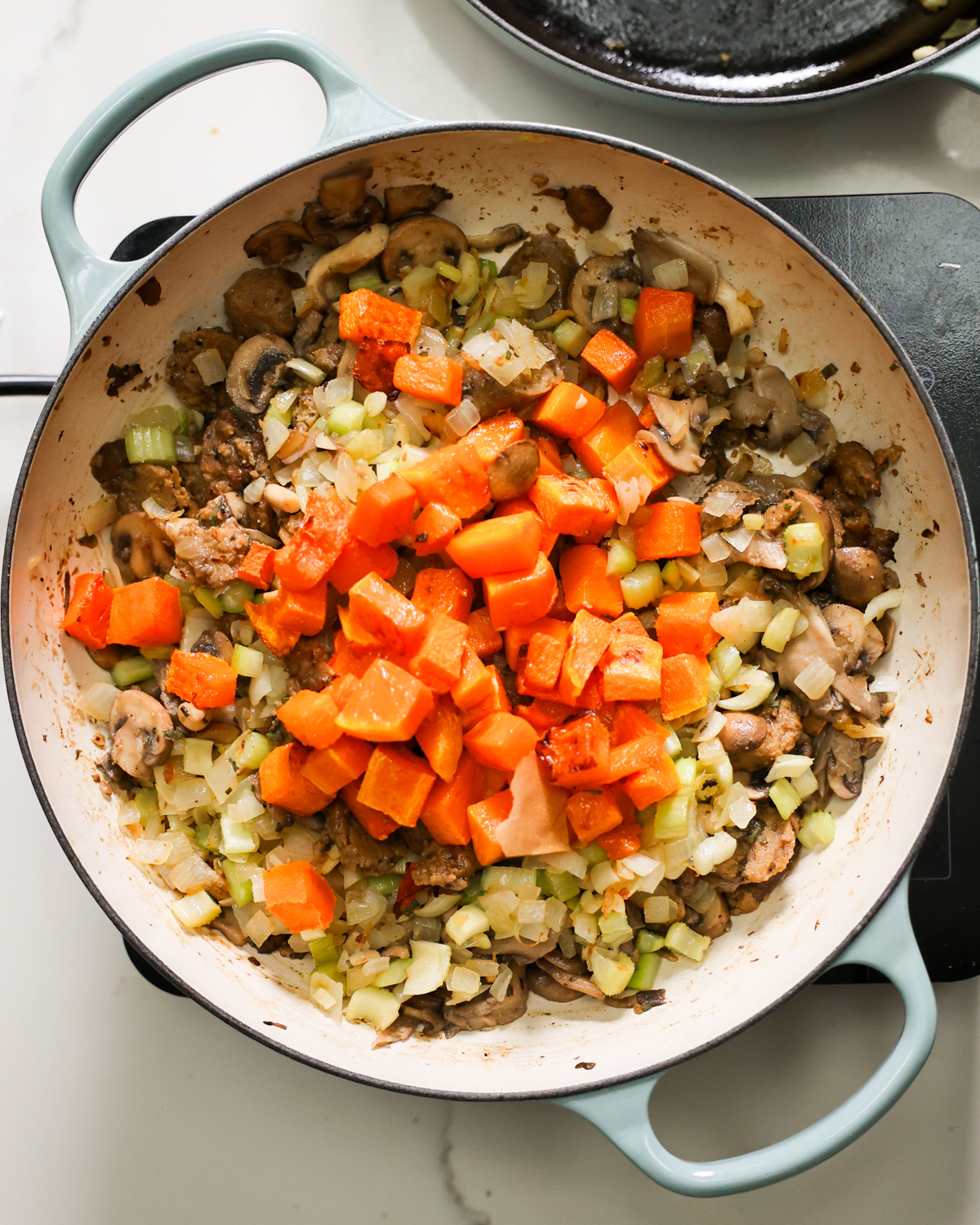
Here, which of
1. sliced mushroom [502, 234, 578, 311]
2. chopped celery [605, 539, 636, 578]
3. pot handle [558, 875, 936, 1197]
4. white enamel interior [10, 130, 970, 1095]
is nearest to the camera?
pot handle [558, 875, 936, 1197]

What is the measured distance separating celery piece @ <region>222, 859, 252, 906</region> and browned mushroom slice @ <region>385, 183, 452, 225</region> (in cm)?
144

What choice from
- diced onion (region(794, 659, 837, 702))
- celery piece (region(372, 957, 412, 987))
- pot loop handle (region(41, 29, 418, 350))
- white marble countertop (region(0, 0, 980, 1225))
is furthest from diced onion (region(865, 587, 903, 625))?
pot loop handle (region(41, 29, 418, 350))

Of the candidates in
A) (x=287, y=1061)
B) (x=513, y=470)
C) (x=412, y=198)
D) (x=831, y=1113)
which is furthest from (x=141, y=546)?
(x=831, y=1113)

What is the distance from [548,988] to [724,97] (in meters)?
2.00

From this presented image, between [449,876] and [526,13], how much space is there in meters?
1.98

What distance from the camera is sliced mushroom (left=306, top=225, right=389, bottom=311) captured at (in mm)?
1920

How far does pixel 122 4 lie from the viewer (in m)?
2.25

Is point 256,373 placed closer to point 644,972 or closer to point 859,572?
point 859,572

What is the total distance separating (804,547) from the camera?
72.2 inches

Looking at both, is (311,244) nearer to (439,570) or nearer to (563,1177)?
(439,570)

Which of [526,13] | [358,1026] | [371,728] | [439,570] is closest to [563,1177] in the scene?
[358,1026]

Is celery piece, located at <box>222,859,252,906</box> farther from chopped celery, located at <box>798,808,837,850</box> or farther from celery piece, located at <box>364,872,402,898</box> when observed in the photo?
chopped celery, located at <box>798,808,837,850</box>

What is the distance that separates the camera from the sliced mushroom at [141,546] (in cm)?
192

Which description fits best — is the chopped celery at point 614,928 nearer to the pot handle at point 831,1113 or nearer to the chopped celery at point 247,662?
the pot handle at point 831,1113
